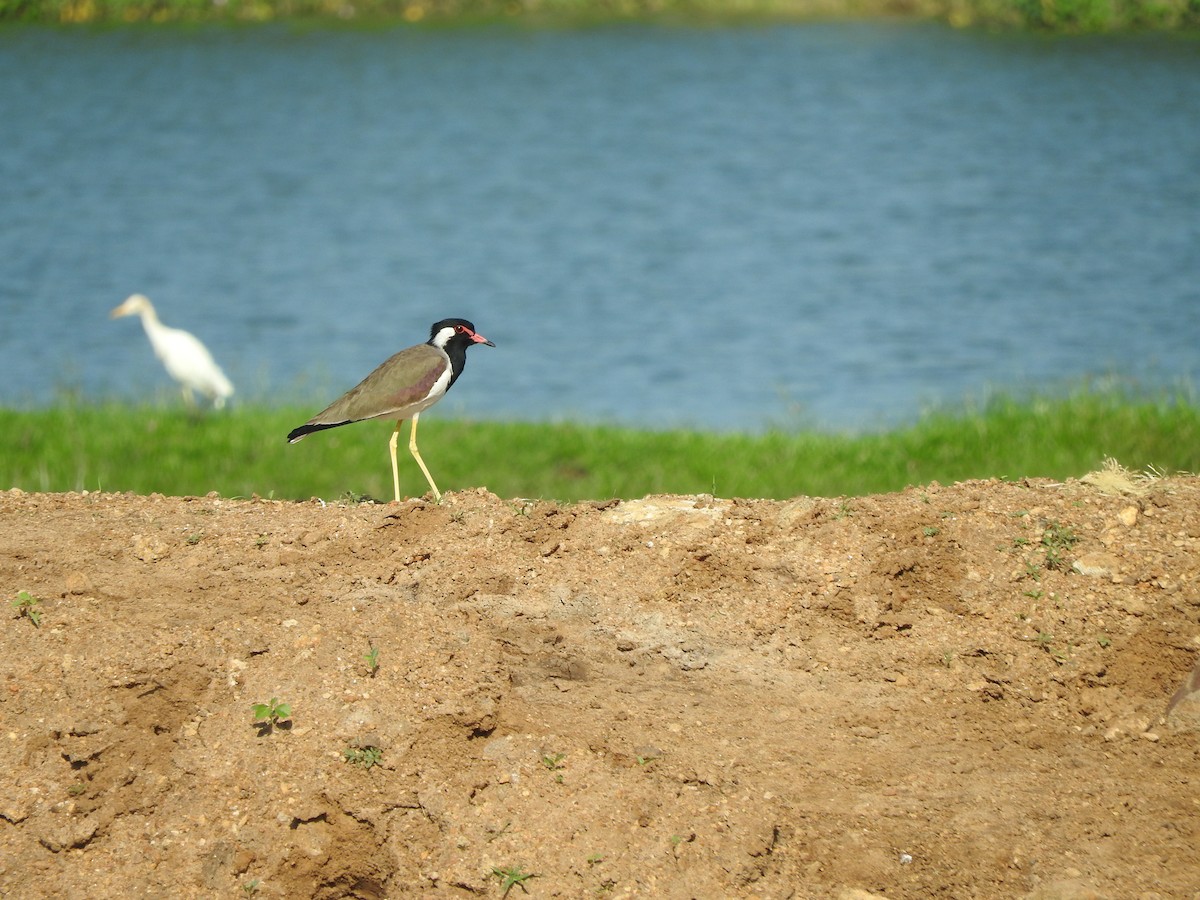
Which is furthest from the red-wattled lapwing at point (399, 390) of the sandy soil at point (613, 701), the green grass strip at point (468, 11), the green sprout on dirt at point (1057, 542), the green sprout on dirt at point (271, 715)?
the green grass strip at point (468, 11)

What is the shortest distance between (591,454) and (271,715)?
19.3 ft

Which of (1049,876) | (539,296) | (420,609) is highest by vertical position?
(420,609)

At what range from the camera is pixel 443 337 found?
693 centimetres

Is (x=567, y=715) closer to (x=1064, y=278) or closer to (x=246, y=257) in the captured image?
(x=1064, y=278)

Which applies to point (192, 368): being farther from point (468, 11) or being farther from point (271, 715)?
point (468, 11)

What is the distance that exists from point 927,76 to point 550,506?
26.9 meters

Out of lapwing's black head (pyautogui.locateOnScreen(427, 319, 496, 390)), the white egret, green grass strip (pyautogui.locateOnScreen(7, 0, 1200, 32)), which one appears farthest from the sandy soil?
green grass strip (pyautogui.locateOnScreen(7, 0, 1200, 32))

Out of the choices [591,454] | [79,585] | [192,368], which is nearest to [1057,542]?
[79,585]

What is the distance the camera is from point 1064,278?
1803 cm

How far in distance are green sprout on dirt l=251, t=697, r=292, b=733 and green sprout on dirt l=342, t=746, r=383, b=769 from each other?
0.24m

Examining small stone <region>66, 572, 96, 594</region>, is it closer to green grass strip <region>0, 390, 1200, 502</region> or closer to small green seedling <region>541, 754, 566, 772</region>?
small green seedling <region>541, 754, 566, 772</region>

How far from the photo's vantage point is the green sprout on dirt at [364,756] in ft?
14.9

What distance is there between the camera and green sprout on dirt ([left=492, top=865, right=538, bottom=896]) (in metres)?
4.21

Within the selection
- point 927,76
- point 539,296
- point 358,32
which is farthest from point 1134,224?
point 358,32
